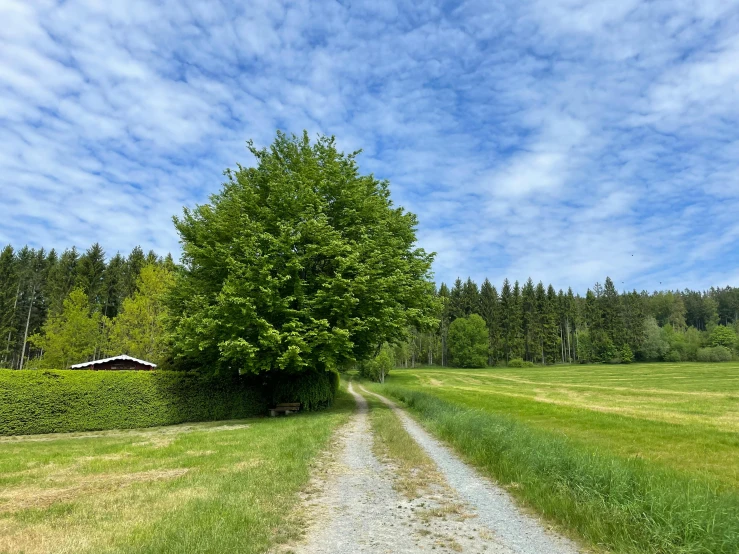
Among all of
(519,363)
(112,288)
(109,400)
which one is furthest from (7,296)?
(519,363)

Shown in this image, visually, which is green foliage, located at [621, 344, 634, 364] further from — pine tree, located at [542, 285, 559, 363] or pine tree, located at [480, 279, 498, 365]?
pine tree, located at [480, 279, 498, 365]

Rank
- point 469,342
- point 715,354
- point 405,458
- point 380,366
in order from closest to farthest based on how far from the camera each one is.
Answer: point 405,458 → point 380,366 → point 715,354 → point 469,342

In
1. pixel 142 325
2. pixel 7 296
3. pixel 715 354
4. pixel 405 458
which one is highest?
pixel 7 296

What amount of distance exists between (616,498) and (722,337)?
10796 cm

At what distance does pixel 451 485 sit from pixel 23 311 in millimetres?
73094

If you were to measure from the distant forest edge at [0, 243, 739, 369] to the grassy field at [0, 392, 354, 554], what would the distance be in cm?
1024

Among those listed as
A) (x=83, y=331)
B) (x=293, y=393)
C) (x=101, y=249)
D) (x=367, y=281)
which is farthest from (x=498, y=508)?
(x=101, y=249)

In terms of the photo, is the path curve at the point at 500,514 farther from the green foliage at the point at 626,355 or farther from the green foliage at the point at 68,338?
the green foliage at the point at 626,355

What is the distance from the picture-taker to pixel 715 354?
80812 millimetres

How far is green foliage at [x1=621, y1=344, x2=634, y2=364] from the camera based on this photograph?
91225mm

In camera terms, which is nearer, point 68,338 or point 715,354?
point 68,338

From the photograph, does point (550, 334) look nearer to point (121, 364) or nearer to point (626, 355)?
point (626, 355)

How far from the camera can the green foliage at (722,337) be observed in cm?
8650

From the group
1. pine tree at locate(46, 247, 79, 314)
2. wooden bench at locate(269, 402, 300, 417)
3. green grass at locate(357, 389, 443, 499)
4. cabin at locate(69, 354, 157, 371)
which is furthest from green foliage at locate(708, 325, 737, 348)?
pine tree at locate(46, 247, 79, 314)
